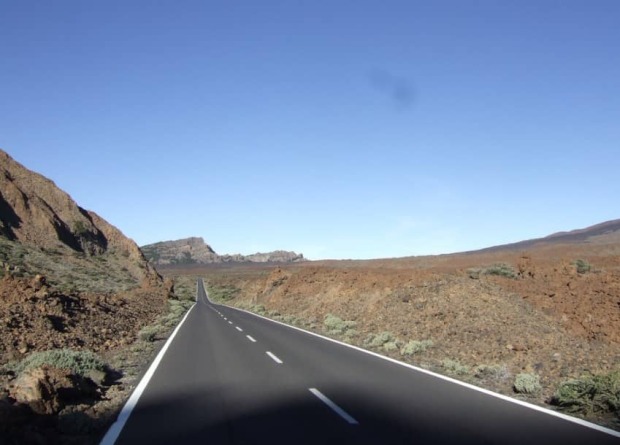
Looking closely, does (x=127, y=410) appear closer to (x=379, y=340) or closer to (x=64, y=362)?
(x=64, y=362)

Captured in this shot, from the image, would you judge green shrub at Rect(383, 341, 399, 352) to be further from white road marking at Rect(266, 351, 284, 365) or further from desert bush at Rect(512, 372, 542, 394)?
desert bush at Rect(512, 372, 542, 394)

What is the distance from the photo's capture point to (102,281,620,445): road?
663 cm

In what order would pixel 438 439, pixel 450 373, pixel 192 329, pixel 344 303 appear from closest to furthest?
pixel 438 439 < pixel 450 373 < pixel 192 329 < pixel 344 303

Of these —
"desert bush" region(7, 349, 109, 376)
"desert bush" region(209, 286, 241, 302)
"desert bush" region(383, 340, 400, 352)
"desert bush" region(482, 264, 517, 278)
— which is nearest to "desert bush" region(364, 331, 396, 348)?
"desert bush" region(383, 340, 400, 352)

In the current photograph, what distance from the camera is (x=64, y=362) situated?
36.4ft

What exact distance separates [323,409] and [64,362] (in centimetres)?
617

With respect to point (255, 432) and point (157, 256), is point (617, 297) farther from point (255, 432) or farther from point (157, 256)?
point (157, 256)

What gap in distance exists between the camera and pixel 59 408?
8359 millimetres

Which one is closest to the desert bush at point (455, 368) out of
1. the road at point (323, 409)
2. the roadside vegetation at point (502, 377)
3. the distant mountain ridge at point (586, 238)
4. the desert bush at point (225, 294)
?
the roadside vegetation at point (502, 377)

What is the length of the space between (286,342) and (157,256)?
612 ft

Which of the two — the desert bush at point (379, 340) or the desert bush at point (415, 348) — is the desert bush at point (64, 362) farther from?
the desert bush at point (379, 340)

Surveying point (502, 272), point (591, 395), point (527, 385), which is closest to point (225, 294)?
point (502, 272)

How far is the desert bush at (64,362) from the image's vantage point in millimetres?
10906

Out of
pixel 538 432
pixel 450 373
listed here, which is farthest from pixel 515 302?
pixel 538 432
